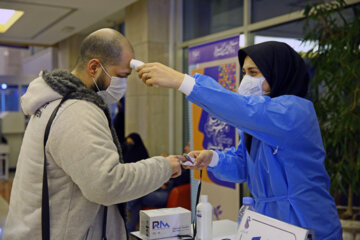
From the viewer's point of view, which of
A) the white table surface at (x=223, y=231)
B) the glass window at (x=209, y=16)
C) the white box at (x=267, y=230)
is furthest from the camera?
the glass window at (x=209, y=16)

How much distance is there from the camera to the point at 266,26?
4422 millimetres

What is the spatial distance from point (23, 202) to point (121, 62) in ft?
2.19

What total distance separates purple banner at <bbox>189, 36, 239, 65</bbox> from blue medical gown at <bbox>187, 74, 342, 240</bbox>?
2.76 meters

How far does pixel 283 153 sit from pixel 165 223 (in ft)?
2.28

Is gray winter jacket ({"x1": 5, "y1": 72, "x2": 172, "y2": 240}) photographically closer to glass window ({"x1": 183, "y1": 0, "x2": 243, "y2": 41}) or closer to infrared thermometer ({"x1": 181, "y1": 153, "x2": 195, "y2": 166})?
infrared thermometer ({"x1": 181, "y1": 153, "x2": 195, "y2": 166})

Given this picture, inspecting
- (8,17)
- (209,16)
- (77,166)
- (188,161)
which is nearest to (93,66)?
(77,166)

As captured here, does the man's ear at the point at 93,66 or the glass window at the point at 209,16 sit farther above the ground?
the glass window at the point at 209,16

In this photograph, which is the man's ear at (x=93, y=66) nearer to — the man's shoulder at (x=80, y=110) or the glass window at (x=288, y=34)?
the man's shoulder at (x=80, y=110)

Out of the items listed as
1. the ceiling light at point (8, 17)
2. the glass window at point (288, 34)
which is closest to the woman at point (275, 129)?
the glass window at point (288, 34)

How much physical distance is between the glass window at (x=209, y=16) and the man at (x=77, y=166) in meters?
3.80

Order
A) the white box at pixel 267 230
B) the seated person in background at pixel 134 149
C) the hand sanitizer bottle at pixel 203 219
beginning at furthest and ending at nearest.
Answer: the seated person in background at pixel 134 149, the hand sanitizer bottle at pixel 203 219, the white box at pixel 267 230

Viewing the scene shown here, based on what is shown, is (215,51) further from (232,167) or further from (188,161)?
(188,161)

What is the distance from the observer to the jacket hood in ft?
A: 4.63

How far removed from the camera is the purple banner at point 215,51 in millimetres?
4391
